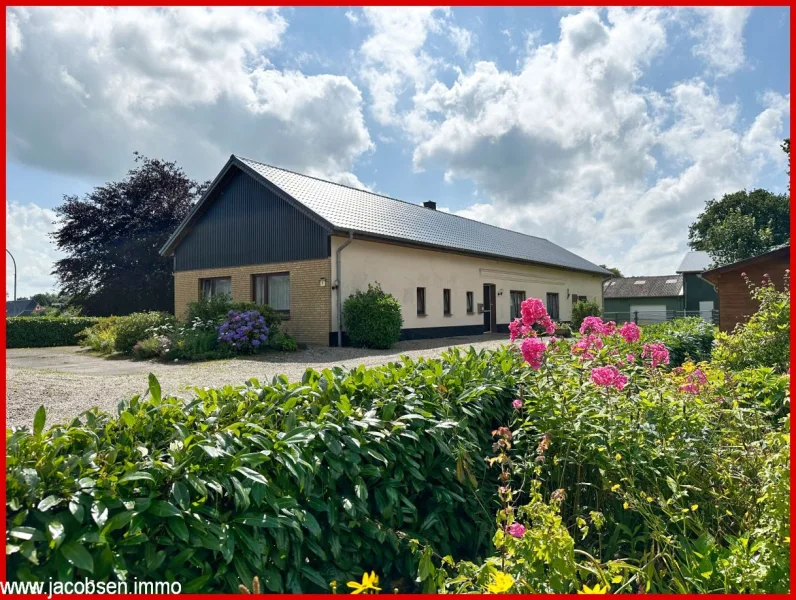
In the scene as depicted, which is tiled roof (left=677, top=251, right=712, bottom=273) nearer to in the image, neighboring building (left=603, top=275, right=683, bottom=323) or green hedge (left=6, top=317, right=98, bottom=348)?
neighboring building (left=603, top=275, right=683, bottom=323)

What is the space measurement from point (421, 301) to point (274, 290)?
5004mm

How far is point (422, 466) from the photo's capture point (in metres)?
2.60

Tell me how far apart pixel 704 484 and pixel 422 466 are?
1.47m

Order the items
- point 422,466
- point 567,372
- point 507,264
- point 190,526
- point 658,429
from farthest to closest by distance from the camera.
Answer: point 507,264 → point 567,372 → point 658,429 → point 422,466 → point 190,526

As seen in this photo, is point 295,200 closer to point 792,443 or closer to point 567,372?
point 567,372

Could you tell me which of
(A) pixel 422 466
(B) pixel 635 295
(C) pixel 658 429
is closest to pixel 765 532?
(C) pixel 658 429

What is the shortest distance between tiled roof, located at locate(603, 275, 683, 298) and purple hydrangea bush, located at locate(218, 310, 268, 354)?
3653 cm

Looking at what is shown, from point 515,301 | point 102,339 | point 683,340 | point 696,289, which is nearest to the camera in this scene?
point 683,340

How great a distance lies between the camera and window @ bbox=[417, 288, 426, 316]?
17.8 m

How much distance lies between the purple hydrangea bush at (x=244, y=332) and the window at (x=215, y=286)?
13.9 feet

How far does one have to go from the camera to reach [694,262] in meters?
38.9

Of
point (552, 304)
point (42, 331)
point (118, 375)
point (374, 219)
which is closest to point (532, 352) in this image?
point (118, 375)

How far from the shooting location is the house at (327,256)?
49.8 feet

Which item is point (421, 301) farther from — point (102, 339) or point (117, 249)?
point (117, 249)
